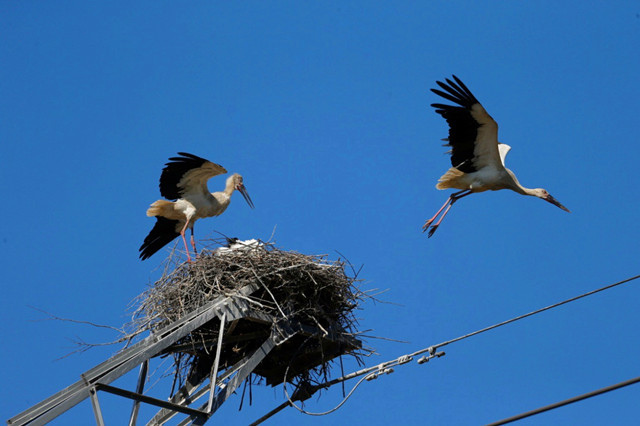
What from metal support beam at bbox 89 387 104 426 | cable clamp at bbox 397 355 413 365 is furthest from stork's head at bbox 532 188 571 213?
metal support beam at bbox 89 387 104 426

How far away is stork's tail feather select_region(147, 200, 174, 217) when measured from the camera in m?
13.2

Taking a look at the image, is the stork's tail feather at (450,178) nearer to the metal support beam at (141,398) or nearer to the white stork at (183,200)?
the white stork at (183,200)

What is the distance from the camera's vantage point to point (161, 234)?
13.6 metres

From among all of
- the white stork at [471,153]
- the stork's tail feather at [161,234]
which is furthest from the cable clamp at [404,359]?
the stork's tail feather at [161,234]

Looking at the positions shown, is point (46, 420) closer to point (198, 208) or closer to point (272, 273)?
point (272, 273)

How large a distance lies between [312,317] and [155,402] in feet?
6.46

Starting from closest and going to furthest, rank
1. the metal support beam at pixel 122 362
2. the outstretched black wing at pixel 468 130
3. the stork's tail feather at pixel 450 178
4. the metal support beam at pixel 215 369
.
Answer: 1. the metal support beam at pixel 122 362
2. the metal support beam at pixel 215 369
3. the outstretched black wing at pixel 468 130
4. the stork's tail feather at pixel 450 178

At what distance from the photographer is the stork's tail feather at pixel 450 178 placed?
1340 cm

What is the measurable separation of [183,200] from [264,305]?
13.7 ft

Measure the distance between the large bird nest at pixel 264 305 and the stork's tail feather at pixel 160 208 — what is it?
2883 millimetres

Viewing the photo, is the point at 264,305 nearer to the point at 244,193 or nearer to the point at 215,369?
the point at 215,369

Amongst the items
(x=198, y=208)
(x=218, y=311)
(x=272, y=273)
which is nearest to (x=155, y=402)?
(x=218, y=311)

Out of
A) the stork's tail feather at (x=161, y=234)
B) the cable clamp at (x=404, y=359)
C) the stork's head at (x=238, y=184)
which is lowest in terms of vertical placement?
the cable clamp at (x=404, y=359)

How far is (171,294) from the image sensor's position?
10.0 m
